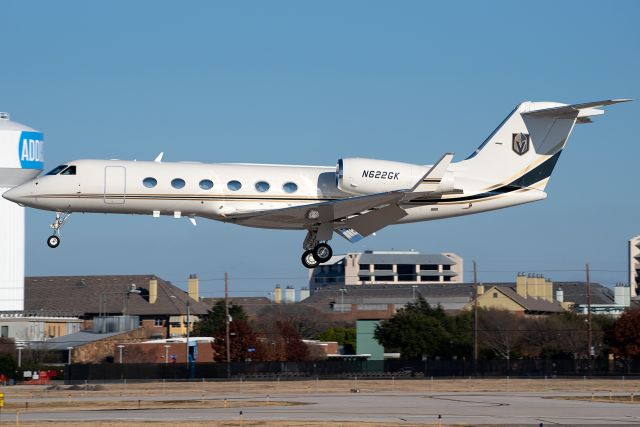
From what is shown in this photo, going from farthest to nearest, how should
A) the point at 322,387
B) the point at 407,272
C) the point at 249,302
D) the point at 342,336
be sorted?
1. the point at 407,272
2. the point at 249,302
3. the point at 342,336
4. the point at 322,387

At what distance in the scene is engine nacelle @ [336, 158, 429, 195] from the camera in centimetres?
3347

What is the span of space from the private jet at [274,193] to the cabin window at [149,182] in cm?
3

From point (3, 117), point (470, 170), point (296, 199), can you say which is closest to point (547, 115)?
point (470, 170)

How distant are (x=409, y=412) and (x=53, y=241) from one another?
40.5 feet

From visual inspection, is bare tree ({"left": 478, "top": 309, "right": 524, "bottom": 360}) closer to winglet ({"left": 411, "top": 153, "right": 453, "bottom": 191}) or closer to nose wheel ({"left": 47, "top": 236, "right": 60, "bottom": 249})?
winglet ({"left": 411, "top": 153, "right": 453, "bottom": 191})

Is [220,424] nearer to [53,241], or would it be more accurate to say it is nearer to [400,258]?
[53,241]

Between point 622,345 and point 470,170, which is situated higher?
point 470,170

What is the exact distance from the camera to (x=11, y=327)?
3342 inches

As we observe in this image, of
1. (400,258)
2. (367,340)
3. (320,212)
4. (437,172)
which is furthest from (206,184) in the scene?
(400,258)

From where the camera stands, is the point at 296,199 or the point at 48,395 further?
the point at 48,395

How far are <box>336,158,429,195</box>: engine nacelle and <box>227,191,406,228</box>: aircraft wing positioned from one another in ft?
1.92

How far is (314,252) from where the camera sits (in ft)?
114

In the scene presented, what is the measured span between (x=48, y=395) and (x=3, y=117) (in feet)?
173

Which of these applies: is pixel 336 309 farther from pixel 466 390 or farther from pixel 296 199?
pixel 296 199
